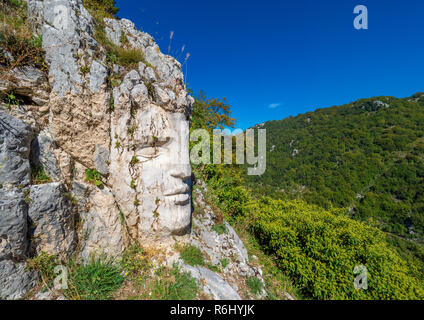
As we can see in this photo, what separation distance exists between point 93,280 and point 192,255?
79.1 inches

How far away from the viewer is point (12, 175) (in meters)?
2.57

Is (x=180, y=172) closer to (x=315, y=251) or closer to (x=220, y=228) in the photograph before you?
(x=220, y=228)

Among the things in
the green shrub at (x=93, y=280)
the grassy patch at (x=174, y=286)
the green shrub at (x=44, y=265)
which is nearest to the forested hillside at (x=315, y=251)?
Result: the grassy patch at (x=174, y=286)

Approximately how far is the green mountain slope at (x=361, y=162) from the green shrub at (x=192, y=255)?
82.7ft

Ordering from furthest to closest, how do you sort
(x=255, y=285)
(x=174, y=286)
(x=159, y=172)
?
(x=255, y=285) → (x=159, y=172) → (x=174, y=286)

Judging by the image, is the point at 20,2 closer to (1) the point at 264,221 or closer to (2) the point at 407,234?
(1) the point at 264,221

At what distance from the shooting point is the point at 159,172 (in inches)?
150

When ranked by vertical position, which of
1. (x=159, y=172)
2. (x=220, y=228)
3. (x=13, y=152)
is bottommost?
(x=220, y=228)

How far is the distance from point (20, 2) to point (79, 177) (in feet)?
12.7

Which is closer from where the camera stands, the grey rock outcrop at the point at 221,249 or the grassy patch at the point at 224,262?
the grey rock outcrop at the point at 221,249

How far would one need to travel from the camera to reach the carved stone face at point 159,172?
3.72 metres

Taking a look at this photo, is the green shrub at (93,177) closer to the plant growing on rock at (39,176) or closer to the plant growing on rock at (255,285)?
the plant growing on rock at (39,176)

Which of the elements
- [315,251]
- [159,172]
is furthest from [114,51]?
[315,251]
